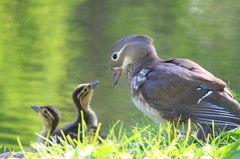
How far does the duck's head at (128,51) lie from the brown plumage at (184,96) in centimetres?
29

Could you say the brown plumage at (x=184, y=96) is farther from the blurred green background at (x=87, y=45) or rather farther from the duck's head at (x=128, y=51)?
the blurred green background at (x=87, y=45)

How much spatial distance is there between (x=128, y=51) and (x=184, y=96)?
3.56 ft

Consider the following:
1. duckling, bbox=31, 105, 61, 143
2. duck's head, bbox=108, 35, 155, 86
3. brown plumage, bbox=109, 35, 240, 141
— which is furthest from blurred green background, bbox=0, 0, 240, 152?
brown plumage, bbox=109, 35, 240, 141

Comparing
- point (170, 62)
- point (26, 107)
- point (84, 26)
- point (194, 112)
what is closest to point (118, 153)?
point (194, 112)

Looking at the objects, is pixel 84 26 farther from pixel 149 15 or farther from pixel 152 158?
pixel 152 158

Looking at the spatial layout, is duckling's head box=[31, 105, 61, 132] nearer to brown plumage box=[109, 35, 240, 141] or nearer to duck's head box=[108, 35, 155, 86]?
duck's head box=[108, 35, 155, 86]

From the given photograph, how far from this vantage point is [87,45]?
14922mm

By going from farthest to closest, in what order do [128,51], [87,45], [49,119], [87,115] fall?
[87,45] → [87,115] → [49,119] → [128,51]

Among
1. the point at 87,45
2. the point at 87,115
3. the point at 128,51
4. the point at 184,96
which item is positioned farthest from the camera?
the point at 87,45

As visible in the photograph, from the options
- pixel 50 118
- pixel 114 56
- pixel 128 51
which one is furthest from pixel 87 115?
pixel 128 51

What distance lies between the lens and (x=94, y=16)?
1842 cm

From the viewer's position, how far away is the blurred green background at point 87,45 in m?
10.1

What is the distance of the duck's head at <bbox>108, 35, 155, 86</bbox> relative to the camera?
566 centimetres

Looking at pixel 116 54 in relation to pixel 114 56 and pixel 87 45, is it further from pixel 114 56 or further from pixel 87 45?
pixel 87 45
